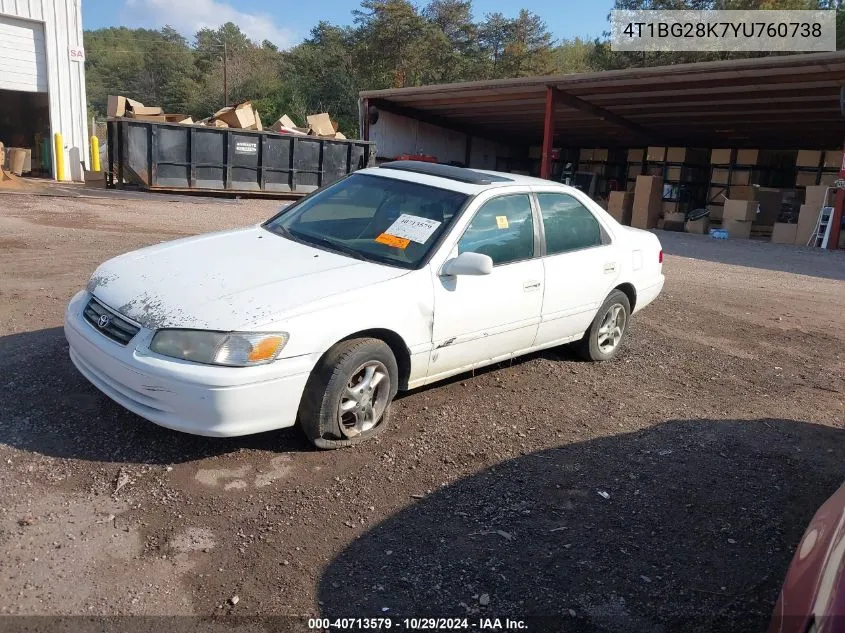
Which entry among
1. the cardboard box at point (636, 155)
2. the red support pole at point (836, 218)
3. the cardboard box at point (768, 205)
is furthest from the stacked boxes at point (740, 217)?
the cardboard box at point (636, 155)

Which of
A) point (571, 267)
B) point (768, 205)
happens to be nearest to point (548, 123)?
point (768, 205)

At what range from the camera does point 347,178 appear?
528 cm

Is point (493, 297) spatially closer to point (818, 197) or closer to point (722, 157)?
point (818, 197)

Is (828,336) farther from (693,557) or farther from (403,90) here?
(403,90)

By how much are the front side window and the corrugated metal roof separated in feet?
36.9

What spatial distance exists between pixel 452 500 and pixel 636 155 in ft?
77.1

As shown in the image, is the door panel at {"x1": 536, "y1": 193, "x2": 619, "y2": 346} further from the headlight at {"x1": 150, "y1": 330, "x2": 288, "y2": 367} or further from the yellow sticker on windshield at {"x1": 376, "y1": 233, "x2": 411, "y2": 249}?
the headlight at {"x1": 150, "y1": 330, "x2": 288, "y2": 367}

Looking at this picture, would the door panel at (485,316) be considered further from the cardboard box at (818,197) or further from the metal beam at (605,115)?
the cardboard box at (818,197)

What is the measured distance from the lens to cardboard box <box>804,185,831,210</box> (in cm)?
1667

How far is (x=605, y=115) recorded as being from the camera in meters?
20.3

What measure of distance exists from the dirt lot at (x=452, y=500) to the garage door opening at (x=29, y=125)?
19649 millimetres

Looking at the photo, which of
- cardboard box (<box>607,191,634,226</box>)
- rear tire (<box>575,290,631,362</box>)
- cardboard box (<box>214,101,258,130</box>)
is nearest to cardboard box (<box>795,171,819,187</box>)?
cardboard box (<box>607,191,634,226</box>)

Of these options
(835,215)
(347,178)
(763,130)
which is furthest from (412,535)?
(763,130)

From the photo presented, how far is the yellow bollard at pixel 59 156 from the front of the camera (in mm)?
21375
